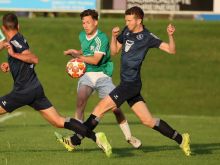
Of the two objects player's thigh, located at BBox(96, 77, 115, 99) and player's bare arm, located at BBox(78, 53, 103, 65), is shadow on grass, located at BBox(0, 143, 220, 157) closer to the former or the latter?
player's thigh, located at BBox(96, 77, 115, 99)

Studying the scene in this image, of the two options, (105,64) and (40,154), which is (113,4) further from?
(40,154)

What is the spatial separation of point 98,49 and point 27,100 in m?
2.23

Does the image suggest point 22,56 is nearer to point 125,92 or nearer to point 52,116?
point 52,116

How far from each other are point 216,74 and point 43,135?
36.3 feet

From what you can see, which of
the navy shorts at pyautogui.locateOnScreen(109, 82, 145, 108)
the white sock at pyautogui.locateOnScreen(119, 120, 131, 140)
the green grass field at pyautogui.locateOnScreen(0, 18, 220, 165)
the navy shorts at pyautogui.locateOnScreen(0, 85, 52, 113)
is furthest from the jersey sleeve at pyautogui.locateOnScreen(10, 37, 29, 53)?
the green grass field at pyautogui.locateOnScreen(0, 18, 220, 165)

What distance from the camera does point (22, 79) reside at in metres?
13.1

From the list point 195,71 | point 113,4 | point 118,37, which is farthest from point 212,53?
point 118,37

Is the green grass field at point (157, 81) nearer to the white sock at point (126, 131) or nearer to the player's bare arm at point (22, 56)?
the white sock at point (126, 131)

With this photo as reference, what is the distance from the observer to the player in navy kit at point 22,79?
42.5ft

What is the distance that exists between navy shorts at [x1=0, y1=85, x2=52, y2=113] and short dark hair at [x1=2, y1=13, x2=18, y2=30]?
3.09 ft

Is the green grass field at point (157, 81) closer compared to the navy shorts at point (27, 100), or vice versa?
the navy shorts at point (27, 100)

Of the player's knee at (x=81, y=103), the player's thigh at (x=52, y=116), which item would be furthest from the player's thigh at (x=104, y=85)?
the player's thigh at (x=52, y=116)

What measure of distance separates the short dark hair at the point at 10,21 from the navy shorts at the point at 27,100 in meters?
0.94

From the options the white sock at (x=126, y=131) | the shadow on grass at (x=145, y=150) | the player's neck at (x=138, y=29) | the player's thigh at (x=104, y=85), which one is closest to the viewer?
the player's neck at (x=138, y=29)
